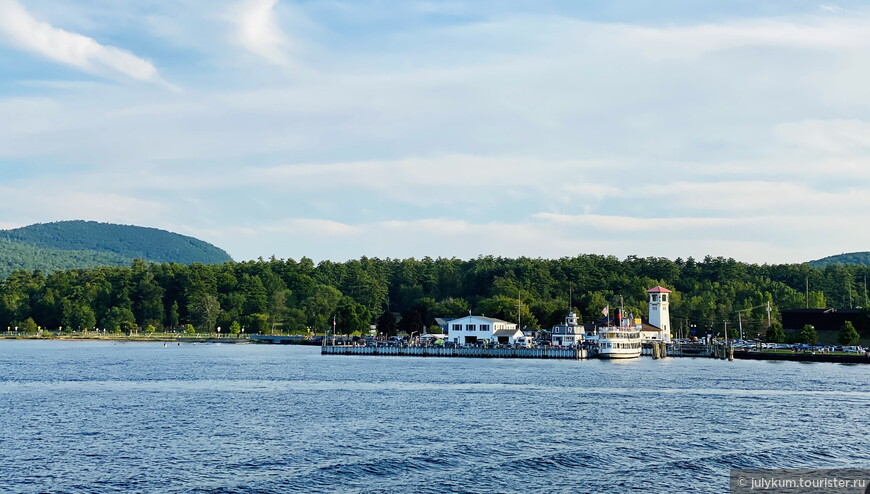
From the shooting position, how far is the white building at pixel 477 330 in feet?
452

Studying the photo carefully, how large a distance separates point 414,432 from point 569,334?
286 ft

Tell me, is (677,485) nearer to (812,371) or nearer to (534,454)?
(534,454)

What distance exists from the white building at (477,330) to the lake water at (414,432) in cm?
5481

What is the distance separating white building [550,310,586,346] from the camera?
12962 centimetres

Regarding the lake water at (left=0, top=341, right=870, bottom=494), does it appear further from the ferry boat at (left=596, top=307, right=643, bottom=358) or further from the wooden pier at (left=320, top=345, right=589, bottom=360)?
the wooden pier at (left=320, top=345, right=589, bottom=360)

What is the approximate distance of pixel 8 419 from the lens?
50.2 metres

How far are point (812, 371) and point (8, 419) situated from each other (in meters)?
79.1

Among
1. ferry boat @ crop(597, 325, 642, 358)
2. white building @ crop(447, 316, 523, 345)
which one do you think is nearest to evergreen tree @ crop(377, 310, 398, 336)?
white building @ crop(447, 316, 523, 345)

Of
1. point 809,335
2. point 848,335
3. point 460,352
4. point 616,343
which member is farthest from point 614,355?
point 848,335

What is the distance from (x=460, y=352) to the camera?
12912 centimetres

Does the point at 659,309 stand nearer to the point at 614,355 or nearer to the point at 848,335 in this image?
the point at 614,355

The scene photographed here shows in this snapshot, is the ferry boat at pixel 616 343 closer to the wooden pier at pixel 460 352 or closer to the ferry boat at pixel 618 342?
the ferry boat at pixel 618 342

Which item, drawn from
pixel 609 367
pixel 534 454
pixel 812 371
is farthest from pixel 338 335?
pixel 534 454

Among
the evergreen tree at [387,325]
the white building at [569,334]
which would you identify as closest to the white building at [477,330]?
the white building at [569,334]
